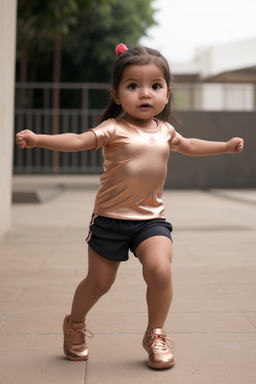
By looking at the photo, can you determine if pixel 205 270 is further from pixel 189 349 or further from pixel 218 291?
pixel 189 349

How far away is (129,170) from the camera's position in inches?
120

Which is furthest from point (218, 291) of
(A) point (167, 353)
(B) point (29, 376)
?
(B) point (29, 376)

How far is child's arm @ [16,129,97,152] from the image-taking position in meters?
2.78

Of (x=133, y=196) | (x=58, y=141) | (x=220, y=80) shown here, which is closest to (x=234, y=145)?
(x=133, y=196)

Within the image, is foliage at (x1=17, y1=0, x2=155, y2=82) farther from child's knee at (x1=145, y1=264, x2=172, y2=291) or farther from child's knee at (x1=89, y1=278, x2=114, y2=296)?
child's knee at (x1=145, y1=264, x2=172, y2=291)

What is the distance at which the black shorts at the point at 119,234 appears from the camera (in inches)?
121

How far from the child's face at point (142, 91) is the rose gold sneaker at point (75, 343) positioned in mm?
1104

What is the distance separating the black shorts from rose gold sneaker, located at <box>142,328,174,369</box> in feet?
1.29

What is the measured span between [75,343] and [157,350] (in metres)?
0.43

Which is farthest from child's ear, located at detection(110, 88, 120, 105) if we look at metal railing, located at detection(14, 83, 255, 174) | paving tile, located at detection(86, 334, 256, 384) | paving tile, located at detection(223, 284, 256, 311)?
metal railing, located at detection(14, 83, 255, 174)

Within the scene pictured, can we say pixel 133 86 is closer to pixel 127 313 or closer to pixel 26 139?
pixel 26 139

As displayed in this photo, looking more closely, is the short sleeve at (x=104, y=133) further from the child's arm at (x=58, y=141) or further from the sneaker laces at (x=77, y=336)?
the sneaker laces at (x=77, y=336)

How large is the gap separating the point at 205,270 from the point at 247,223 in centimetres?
395

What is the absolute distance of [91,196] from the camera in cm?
1560
